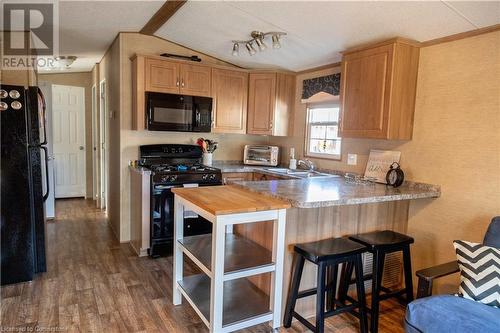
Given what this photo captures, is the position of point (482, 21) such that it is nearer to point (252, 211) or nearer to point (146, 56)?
point (252, 211)

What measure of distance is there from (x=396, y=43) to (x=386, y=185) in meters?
1.17

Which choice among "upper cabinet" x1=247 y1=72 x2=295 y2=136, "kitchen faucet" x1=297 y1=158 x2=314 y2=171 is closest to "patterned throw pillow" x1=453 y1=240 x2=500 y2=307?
"kitchen faucet" x1=297 y1=158 x2=314 y2=171

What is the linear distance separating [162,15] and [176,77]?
71cm

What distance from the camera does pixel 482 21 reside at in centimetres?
220

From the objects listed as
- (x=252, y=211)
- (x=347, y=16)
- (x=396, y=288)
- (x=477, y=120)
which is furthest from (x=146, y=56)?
(x=396, y=288)

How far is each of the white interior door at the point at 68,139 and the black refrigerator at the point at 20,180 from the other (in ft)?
11.0

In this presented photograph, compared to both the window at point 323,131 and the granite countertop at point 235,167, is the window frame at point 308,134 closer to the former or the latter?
the window at point 323,131

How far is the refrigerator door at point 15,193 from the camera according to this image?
8.62ft

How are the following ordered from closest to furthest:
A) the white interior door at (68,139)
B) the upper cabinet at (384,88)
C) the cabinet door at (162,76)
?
the upper cabinet at (384,88), the cabinet door at (162,76), the white interior door at (68,139)

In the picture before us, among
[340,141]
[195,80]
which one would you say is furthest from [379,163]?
[195,80]

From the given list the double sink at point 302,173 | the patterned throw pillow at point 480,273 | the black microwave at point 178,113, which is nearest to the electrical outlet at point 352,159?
the double sink at point 302,173

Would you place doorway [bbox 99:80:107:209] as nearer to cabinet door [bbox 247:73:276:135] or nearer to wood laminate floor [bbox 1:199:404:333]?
wood laminate floor [bbox 1:199:404:333]

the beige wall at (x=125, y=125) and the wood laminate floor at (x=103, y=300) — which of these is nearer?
the wood laminate floor at (x=103, y=300)

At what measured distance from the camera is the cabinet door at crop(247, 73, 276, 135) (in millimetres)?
4105
